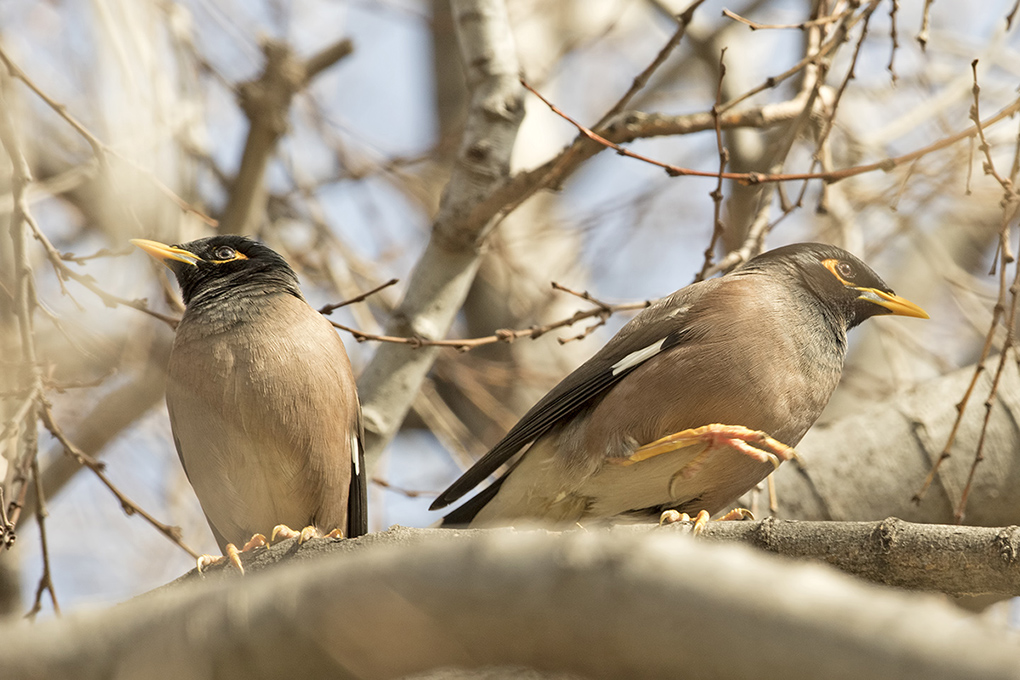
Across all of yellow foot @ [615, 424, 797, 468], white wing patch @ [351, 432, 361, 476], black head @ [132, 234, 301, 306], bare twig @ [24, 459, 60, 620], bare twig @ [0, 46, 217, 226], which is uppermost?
bare twig @ [0, 46, 217, 226]

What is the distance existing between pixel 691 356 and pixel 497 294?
3.77m

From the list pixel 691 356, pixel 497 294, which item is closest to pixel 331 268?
pixel 497 294

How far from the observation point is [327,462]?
3.35 metres

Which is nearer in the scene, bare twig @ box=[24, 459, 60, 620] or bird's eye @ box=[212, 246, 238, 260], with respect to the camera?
bare twig @ box=[24, 459, 60, 620]

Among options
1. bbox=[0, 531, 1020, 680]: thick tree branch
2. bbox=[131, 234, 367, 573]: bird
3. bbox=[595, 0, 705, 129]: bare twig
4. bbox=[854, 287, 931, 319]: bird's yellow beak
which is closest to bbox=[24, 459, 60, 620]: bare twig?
bbox=[131, 234, 367, 573]: bird

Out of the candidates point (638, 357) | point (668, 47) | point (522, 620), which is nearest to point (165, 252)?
point (638, 357)

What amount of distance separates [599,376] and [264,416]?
3.79ft

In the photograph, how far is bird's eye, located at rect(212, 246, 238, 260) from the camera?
3.85m

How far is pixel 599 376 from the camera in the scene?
346 cm

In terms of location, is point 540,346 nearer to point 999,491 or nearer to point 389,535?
point 999,491

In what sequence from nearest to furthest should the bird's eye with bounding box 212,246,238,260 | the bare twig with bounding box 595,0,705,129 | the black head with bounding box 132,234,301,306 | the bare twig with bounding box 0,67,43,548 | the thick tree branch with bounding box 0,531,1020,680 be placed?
the thick tree branch with bounding box 0,531,1020,680 → the bare twig with bounding box 0,67,43,548 → the bare twig with bounding box 595,0,705,129 → the black head with bounding box 132,234,301,306 → the bird's eye with bounding box 212,246,238,260

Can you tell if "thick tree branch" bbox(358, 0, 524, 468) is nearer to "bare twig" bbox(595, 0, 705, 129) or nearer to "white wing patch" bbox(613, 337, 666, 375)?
"bare twig" bbox(595, 0, 705, 129)

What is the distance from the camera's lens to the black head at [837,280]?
11.9 feet

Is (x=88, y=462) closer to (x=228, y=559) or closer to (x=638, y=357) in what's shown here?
(x=228, y=559)
